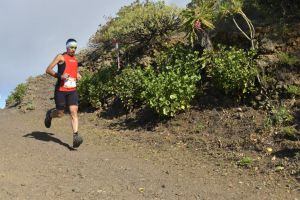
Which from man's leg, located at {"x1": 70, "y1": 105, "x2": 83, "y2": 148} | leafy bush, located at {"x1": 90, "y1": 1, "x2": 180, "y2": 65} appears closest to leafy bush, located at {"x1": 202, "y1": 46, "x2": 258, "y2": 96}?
man's leg, located at {"x1": 70, "y1": 105, "x2": 83, "y2": 148}

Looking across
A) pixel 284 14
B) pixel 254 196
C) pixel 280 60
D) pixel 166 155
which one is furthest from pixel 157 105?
pixel 254 196

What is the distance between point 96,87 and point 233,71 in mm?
4499

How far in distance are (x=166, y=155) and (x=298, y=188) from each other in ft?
7.92

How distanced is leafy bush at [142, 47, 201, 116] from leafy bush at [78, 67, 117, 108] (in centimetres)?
241

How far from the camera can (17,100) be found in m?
16.4

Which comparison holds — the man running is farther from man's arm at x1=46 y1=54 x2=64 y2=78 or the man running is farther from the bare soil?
the bare soil

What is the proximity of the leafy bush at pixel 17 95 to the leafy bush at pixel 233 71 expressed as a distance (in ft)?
26.3

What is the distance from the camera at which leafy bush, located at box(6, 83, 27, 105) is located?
16.3 metres

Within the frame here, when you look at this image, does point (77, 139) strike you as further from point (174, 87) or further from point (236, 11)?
point (236, 11)

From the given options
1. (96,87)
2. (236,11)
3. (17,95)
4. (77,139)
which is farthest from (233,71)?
(17,95)

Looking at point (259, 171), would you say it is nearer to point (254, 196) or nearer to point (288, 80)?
point (254, 196)

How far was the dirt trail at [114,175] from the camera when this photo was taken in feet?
21.6

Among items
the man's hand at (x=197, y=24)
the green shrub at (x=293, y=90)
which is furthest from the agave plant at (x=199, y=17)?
the green shrub at (x=293, y=90)

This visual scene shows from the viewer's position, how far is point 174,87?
9828 millimetres
